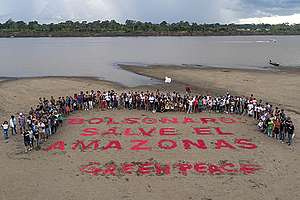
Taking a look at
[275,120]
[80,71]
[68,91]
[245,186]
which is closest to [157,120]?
[275,120]

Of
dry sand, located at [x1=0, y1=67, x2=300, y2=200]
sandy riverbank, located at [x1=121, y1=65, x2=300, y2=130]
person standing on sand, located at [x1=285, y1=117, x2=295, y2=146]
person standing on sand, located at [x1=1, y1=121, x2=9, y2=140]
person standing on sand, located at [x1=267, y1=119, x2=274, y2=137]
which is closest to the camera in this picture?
dry sand, located at [x1=0, y1=67, x2=300, y2=200]

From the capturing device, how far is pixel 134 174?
19969 millimetres

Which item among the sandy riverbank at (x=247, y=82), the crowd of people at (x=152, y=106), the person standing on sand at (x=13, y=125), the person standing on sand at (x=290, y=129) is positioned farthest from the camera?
the sandy riverbank at (x=247, y=82)

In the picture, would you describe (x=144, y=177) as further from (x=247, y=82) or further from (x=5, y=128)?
(x=247, y=82)

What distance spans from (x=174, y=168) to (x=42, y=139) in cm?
898

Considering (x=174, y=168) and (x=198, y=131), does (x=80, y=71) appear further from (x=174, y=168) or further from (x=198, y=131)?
(x=174, y=168)

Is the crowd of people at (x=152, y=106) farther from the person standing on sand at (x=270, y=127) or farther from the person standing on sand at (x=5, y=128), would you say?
the person standing on sand at (x=5, y=128)

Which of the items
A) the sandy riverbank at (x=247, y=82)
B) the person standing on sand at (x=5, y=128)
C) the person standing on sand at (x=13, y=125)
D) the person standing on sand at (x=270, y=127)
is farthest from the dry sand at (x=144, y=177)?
the sandy riverbank at (x=247, y=82)

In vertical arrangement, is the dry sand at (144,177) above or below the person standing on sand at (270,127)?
below

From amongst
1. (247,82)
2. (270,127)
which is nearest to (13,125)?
(270,127)

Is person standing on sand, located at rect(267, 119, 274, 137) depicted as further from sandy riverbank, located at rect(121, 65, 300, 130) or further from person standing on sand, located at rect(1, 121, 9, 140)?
person standing on sand, located at rect(1, 121, 9, 140)

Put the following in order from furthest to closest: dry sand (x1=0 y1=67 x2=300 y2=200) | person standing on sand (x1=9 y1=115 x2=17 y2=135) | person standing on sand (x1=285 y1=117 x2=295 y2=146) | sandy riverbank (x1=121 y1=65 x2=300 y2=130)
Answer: sandy riverbank (x1=121 y1=65 x2=300 y2=130) < person standing on sand (x1=9 y1=115 x2=17 y2=135) < person standing on sand (x1=285 y1=117 x2=295 y2=146) < dry sand (x1=0 y1=67 x2=300 y2=200)

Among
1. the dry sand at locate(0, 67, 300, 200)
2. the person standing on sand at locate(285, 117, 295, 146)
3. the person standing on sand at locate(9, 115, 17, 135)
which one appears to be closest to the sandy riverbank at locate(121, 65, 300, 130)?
the person standing on sand at locate(285, 117, 295, 146)

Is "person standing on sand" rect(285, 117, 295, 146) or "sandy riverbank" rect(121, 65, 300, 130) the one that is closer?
"person standing on sand" rect(285, 117, 295, 146)
